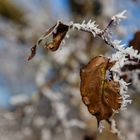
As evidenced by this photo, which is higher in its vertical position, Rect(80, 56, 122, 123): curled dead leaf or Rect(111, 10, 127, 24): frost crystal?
Rect(111, 10, 127, 24): frost crystal

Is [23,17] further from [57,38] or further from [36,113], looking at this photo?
[57,38]

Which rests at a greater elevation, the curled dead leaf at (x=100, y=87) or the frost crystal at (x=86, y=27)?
the frost crystal at (x=86, y=27)

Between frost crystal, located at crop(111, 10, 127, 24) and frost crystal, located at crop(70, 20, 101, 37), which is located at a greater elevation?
frost crystal, located at crop(111, 10, 127, 24)

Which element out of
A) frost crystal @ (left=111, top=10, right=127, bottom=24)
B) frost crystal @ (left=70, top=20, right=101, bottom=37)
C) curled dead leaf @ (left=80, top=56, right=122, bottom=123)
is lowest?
curled dead leaf @ (left=80, top=56, right=122, bottom=123)

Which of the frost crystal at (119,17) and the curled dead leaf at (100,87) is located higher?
the frost crystal at (119,17)

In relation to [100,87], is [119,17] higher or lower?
higher

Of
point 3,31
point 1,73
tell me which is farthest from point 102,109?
point 1,73

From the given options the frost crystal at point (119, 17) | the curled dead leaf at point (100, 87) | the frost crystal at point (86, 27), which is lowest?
the curled dead leaf at point (100, 87)

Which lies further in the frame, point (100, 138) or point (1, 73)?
point (1, 73)
